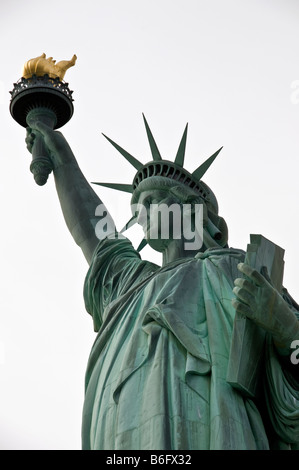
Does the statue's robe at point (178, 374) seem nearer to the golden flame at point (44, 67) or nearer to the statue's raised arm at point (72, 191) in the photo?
the statue's raised arm at point (72, 191)

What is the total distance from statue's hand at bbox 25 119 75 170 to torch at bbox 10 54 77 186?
0.05 metres

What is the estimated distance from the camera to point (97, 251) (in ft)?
42.8

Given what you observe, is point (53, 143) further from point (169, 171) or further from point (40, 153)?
point (169, 171)

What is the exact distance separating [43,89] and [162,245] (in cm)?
287

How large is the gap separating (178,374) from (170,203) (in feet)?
9.22

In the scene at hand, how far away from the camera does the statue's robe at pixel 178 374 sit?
33.6 ft

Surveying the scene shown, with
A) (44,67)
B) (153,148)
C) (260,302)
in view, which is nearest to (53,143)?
(44,67)

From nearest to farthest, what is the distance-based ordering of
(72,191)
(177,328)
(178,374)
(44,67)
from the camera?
(178,374) → (177,328) → (72,191) → (44,67)

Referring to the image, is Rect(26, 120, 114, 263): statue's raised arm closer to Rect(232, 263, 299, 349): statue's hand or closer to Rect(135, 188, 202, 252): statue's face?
Rect(135, 188, 202, 252): statue's face

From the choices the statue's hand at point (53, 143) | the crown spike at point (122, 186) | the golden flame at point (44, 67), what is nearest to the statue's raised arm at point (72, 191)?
the statue's hand at point (53, 143)

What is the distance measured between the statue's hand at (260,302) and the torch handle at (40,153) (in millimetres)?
4202

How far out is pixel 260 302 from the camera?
1071 cm
